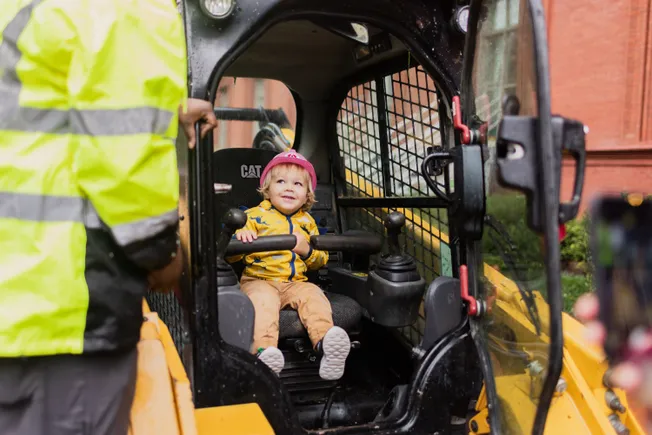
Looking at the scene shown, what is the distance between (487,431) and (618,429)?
0.43 meters

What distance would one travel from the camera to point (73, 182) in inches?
50.9

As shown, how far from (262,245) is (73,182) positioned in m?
1.32

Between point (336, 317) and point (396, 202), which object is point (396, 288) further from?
point (396, 202)

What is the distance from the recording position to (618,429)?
200 cm

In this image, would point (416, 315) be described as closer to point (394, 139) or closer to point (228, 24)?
point (394, 139)

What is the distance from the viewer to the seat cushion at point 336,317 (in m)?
2.66

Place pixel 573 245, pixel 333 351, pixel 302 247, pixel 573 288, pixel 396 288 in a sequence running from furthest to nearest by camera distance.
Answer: pixel 573 245, pixel 573 288, pixel 302 247, pixel 396 288, pixel 333 351

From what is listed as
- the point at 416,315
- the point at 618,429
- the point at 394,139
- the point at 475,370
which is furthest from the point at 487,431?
the point at 394,139

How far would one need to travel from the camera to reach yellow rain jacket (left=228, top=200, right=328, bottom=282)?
9.63ft

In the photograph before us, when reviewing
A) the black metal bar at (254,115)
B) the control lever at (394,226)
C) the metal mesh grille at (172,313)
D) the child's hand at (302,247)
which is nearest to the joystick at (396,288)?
the control lever at (394,226)

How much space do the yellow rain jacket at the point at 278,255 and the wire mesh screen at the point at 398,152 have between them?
469mm

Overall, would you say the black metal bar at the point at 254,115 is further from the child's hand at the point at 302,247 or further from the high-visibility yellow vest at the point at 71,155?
the high-visibility yellow vest at the point at 71,155

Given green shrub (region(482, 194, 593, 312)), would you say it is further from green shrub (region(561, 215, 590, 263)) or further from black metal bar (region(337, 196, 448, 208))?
green shrub (region(561, 215, 590, 263))

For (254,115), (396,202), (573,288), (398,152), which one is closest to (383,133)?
(398,152)
